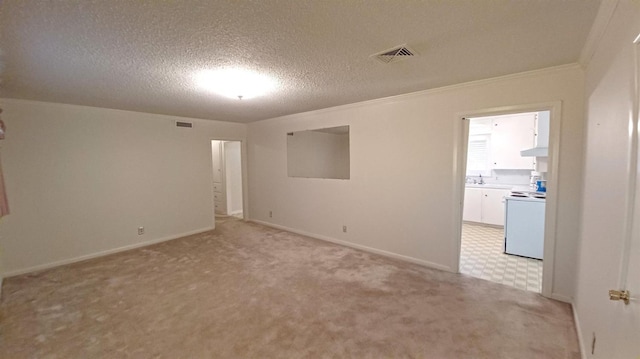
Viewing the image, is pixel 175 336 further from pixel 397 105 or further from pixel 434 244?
pixel 397 105

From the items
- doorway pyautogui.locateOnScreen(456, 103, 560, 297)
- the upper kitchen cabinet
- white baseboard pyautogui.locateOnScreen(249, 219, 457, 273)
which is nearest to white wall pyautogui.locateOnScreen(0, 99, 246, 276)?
white baseboard pyautogui.locateOnScreen(249, 219, 457, 273)

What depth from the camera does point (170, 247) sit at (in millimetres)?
4410

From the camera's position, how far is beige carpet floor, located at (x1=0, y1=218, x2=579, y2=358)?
6.55 ft

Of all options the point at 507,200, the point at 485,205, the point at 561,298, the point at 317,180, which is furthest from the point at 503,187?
the point at 317,180

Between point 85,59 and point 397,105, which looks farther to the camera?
point 397,105

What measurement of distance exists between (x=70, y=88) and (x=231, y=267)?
9.27ft

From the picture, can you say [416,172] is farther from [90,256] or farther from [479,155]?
[90,256]

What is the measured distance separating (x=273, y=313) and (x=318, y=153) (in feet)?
14.1

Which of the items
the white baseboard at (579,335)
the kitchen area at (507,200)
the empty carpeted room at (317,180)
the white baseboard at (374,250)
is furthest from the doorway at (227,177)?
the white baseboard at (579,335)

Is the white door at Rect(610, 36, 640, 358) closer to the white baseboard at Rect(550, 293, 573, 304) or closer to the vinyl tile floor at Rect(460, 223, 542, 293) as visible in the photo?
the white baseboard at Rect(550, 293, 573, 304)

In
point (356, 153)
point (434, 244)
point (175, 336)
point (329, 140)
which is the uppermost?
point (329, 140)

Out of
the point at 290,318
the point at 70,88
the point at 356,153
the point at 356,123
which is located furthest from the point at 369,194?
the point at 70,88

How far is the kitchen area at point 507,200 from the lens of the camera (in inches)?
141

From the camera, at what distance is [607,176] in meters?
1.46
